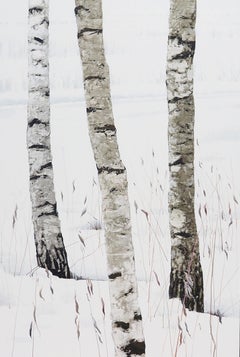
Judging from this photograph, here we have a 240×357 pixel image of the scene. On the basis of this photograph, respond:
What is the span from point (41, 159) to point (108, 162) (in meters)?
0.89

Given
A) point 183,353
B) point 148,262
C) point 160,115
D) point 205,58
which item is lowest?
point 183,353

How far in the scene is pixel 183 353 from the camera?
2.29 m

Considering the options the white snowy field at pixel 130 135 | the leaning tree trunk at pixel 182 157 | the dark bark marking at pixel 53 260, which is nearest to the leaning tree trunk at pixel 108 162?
the leaning tree trunk at pixel 182 157

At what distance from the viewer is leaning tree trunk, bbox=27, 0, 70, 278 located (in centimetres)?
287

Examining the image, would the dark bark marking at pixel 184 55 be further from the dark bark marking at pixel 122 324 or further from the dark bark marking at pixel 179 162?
the dark bark marking at pixel 122 324

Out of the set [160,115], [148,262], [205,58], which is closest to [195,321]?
[148,262]

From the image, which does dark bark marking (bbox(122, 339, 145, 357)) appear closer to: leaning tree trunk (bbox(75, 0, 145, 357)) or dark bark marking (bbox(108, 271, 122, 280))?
leaning tree trunk (bbox(75, 0, 145, 357))

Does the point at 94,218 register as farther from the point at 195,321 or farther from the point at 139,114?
the point at 195,321

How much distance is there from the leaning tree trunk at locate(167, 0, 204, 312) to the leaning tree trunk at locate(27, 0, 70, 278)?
22.0 inches

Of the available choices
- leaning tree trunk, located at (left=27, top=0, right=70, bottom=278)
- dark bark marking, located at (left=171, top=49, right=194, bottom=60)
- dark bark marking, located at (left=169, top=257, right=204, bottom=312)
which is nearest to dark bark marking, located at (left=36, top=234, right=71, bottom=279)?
leaning tree trunk, located at (left=27, top=0, right=70, bottom=278)

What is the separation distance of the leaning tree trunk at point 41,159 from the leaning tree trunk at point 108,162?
2.66 feet

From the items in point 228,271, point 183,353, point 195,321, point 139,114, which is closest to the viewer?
point 183,353

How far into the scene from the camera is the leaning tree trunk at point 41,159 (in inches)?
113

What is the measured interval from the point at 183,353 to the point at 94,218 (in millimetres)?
842
